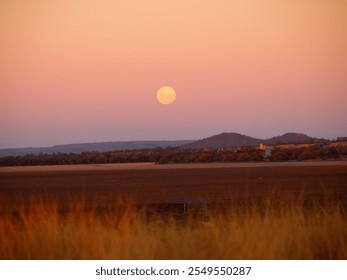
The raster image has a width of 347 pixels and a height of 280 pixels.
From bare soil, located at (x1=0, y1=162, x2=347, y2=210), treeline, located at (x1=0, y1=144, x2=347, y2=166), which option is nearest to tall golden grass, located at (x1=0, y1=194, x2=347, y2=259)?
bare soil, located at (x1=0, y1=162, x2=347, y2=210)

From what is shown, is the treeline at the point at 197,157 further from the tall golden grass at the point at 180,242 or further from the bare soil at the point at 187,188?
the tall golden grass at the point at 180,242

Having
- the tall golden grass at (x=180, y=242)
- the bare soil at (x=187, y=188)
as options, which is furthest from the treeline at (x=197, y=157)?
the tall golden grass at (x=180, y=242)

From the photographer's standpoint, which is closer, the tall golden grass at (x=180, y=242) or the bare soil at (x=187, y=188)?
the tall golden grass at (x=180, y=242)

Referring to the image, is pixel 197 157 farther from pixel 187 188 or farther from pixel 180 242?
pixel 180 242

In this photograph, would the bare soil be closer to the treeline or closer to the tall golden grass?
Answer: the tall golden grass

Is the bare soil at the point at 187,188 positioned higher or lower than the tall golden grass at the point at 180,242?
lower

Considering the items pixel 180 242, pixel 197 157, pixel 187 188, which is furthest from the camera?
pixel 197 157

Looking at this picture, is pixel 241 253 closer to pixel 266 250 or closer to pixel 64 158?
pixel 266 250

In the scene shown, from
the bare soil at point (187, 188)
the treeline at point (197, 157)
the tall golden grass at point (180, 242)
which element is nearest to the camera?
the tall golden grass at point (180, 242)

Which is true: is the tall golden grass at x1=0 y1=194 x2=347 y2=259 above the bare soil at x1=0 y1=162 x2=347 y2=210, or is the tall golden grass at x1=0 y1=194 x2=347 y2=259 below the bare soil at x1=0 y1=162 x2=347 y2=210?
above

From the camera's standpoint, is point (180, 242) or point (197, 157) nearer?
point (180, 242)

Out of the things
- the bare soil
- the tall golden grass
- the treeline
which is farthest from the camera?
the treeline

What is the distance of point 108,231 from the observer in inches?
397

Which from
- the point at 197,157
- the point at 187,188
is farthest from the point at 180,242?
the point at 197,157
